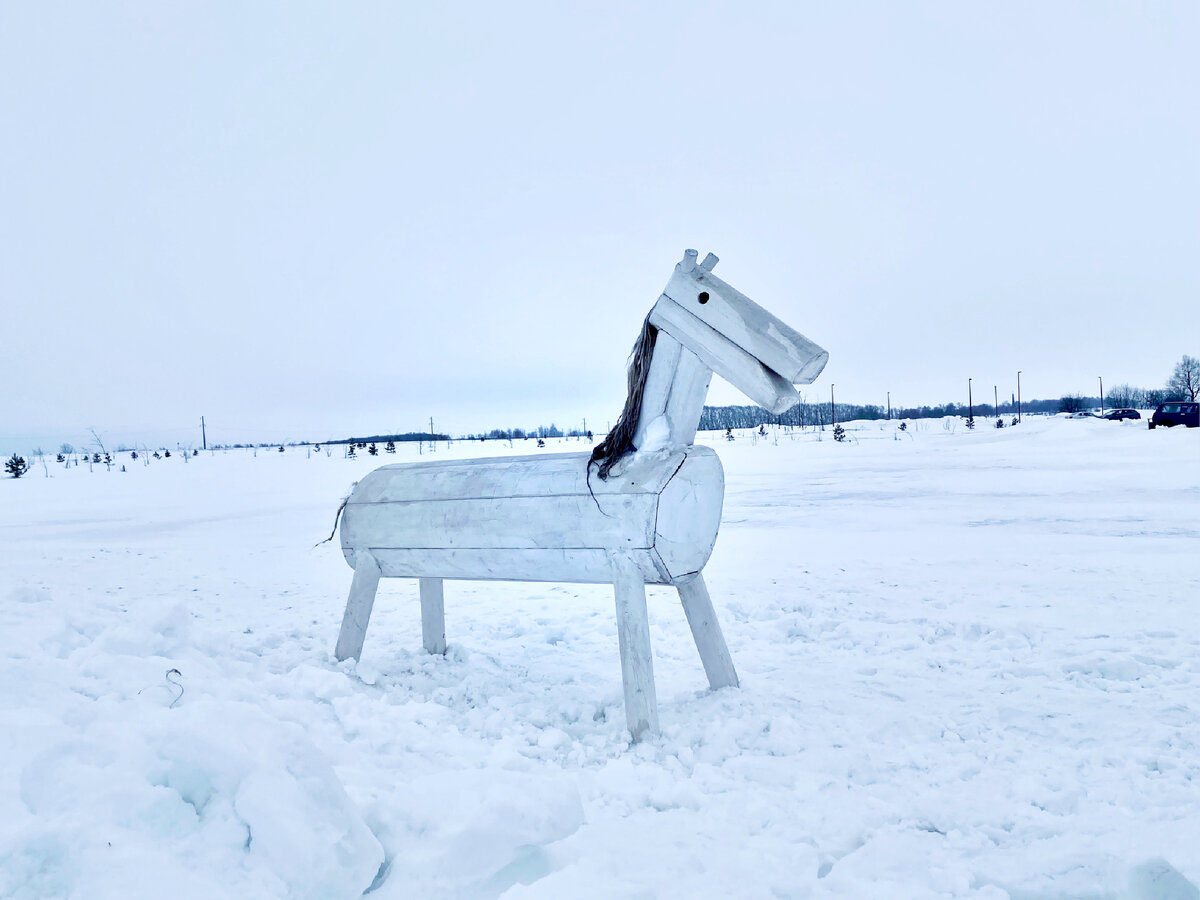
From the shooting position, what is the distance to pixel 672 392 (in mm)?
3184

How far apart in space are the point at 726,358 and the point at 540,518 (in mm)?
1092

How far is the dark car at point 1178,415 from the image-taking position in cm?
2780

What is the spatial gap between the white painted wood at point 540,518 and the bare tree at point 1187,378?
75503 millimetres

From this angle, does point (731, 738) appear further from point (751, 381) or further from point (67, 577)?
point (67, 577)

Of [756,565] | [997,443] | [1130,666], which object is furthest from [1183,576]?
[997,443]

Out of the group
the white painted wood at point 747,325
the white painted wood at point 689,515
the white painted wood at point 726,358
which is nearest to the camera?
the white painted wood at point 747,325

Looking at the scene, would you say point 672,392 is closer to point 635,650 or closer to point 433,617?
point 635,650

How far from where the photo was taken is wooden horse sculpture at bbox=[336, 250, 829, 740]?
9.52 ft

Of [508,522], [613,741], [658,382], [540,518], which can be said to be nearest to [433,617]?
[508,522]

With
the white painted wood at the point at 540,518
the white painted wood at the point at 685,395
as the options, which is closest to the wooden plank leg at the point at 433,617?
the white painted wood at the point at 540,518

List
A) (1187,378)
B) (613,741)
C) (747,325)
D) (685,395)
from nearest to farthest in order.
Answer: (747,325)
(613,741)
(685,395)
(1187,378)

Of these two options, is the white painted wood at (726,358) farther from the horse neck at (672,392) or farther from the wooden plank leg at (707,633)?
the wooden plank leg at (707,633)

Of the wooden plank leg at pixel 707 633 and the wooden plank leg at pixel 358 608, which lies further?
the wooden plank leg at pixel 358 608

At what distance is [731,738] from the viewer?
2.89m
